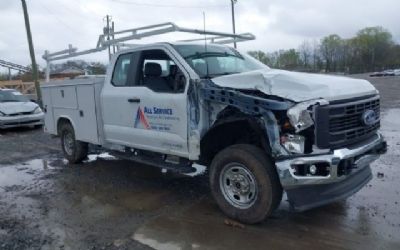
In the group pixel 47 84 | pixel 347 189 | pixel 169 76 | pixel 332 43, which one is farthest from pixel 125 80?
pixel 332 43

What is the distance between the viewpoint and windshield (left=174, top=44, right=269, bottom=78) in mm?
5867

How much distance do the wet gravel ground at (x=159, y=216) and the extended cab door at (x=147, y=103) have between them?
0.79 m

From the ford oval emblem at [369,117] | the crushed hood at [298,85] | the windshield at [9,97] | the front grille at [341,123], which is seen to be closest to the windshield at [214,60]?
the crushed hood at [298,85]

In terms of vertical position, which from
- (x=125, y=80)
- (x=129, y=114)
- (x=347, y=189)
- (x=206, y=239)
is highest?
(x=125, y=80)

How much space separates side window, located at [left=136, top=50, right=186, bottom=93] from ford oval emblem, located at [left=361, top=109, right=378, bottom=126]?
225 centimetres

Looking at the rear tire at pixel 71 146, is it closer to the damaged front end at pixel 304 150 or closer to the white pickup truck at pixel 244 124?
the white pickup truck at pixel 244 124

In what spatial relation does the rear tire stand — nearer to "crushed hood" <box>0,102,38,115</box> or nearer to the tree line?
"crushed hood" <box>0,102,38,115</box>

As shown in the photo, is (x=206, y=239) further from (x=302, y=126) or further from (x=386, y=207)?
(x=386, y=207)

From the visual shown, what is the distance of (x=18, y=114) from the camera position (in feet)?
48.0

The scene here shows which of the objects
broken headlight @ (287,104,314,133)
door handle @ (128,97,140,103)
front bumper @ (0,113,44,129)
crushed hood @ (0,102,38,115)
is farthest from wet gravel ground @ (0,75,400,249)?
crushed hood @ (0,102,38,115)

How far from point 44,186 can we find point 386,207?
5.25 metres

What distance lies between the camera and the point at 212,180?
5379 millimetres

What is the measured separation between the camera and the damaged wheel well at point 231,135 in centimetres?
496

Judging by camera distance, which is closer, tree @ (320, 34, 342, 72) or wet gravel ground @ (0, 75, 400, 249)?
wet gravel ground @ (0, 75, 400, 249)
